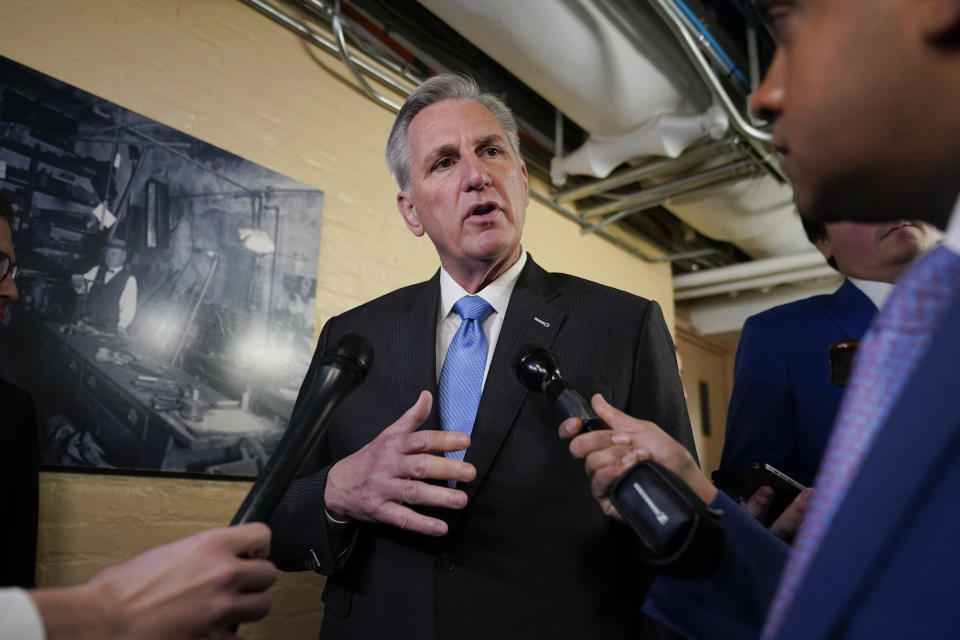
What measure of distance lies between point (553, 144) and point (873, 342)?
11.3 feet

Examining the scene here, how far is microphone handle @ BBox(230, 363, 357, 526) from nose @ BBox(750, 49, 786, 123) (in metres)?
0.57

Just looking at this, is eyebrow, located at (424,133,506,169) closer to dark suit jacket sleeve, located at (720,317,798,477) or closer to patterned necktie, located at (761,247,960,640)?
dark suit jacket sleeve, located at (720,317,798,477)

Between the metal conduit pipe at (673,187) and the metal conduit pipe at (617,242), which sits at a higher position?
the metal conduit pipe at (673,187)

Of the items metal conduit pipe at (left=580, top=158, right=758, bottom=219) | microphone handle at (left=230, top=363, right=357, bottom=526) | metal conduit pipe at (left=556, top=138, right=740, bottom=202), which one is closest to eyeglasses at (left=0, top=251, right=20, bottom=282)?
microphone handle at (left=230, top=363, right=357, bottom=526)

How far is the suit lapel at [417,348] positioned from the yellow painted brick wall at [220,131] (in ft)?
3.62

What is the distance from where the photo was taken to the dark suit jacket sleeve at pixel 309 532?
117cm

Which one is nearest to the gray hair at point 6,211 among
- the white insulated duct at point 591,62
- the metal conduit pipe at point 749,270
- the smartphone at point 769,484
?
the white insulated duct at point 591,62

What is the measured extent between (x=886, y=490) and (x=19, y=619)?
2.32ft

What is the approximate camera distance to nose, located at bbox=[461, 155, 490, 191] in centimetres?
152

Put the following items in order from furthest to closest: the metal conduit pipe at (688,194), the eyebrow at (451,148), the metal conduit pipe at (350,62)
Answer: the metal conduit pipe at (688,194)
the metal conduit pipe at (350,62)
the eyebrow at (451,148)

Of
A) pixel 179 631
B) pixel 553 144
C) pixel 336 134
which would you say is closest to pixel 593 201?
pixel 553 144

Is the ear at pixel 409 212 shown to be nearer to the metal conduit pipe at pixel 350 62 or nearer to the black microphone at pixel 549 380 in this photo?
the black microphone at pixel 549 380

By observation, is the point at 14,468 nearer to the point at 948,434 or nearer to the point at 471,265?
the point at 471,265

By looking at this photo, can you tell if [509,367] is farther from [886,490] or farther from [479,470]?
[886,490]
